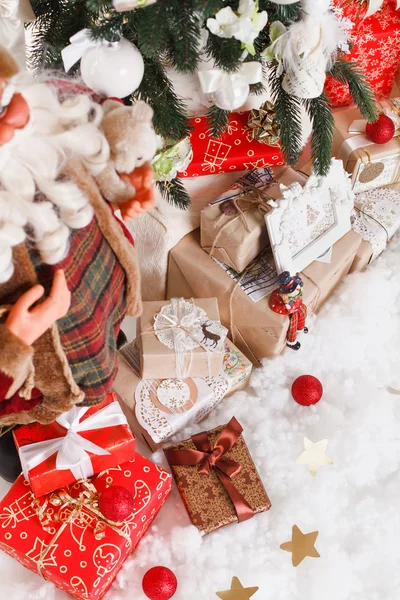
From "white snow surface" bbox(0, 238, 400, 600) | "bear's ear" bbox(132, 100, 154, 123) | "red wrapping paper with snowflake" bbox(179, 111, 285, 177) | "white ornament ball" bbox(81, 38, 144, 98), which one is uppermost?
"white ornament ball" bbox(81, 38, 144, 98)

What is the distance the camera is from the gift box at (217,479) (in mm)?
1096

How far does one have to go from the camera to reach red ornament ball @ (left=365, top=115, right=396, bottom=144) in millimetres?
1417

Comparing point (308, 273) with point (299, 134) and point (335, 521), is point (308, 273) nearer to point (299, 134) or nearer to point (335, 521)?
point (299, 134)

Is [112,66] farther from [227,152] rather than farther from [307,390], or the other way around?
[307,390]

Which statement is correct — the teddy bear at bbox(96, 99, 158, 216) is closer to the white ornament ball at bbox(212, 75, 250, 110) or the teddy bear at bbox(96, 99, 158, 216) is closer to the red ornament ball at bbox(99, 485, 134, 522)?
the white ornament ball at bbox(212, 75, 250, 110)

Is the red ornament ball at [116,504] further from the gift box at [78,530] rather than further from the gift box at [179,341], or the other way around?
the gift box at [179,341]

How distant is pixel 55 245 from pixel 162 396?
1.88 feet

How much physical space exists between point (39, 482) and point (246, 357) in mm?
548

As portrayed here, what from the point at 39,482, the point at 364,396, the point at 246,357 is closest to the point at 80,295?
the point at 39,482

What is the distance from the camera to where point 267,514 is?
114 centimetres

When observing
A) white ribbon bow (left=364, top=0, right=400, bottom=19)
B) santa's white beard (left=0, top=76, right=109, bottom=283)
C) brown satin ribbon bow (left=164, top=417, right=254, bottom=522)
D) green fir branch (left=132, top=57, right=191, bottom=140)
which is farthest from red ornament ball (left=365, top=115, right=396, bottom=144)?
santa's white beard (left=0, top=76, right=109, bottom=283)

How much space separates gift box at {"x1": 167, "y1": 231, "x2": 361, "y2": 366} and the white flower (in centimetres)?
59

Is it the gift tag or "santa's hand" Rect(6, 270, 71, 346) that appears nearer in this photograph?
"santa's hand" Rect(6, 270, 71, 346)

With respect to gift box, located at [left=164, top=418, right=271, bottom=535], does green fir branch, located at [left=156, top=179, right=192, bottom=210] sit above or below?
above
